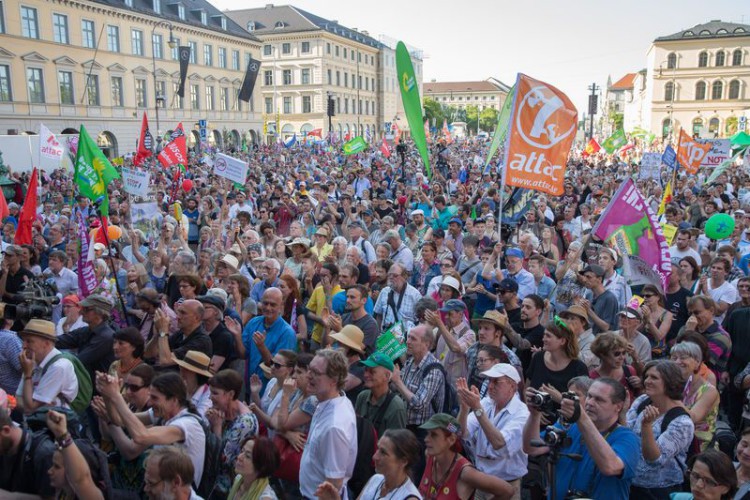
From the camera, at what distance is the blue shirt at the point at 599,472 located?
10.6 ft

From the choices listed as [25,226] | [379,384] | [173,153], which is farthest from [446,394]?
[173,153]

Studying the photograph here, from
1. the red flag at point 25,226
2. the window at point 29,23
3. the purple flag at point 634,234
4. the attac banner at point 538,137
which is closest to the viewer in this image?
the purple flag at point 634,234

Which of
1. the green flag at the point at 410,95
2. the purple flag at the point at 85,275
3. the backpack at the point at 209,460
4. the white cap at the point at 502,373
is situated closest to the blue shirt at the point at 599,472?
the white cap at the point at 502,373

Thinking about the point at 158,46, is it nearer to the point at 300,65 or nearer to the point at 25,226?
the point at 300,65

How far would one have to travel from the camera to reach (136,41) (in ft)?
152

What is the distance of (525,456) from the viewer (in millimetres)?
3617

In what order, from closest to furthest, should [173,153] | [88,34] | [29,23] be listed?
[173,153] → [29,23] → [88,34]

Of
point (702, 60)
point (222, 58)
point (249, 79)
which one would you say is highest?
point (702, 60)

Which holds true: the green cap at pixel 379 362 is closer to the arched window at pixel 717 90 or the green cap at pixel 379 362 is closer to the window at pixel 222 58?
the window at pixel 222 58

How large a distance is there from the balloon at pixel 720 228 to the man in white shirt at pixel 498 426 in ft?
21.1

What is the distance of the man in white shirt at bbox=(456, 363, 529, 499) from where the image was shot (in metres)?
3.49

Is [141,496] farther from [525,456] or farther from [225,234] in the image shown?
[225,234]

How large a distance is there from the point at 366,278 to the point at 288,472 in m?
3.91

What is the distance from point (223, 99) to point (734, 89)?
60.5 m
